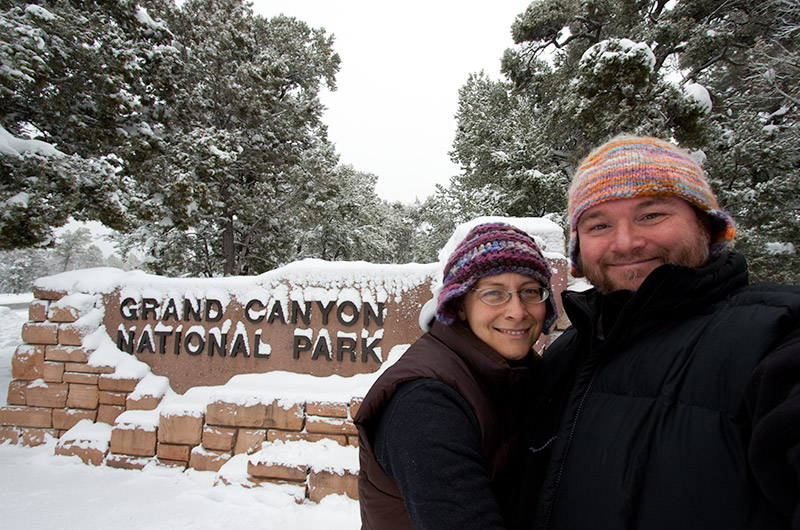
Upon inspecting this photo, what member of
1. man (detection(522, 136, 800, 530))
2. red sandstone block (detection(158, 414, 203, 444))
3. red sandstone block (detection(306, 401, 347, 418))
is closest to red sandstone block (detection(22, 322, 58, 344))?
red sandstone block (detection(158, 414, 203, 444))

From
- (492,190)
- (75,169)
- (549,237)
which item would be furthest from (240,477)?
(492,190)

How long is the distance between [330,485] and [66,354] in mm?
3268

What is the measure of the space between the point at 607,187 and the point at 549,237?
7.96ft

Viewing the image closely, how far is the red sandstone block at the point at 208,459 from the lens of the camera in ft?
11.5

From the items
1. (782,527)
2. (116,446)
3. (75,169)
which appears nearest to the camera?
(782,527)

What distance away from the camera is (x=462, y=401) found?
105 cm

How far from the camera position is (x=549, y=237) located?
3467 mm

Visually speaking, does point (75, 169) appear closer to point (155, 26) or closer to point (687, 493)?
point (155, 26)

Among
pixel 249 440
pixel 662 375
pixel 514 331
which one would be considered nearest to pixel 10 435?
pixel 249 440

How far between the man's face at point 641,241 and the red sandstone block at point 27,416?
17.8 feet

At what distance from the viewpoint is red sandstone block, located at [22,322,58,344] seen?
411 centimetres

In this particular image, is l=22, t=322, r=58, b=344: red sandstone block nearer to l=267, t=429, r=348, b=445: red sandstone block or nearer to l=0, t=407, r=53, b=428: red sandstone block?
l=0, t=407, r=53, b=428: red sandstone block

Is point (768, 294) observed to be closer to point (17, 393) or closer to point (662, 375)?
point (662, 375)

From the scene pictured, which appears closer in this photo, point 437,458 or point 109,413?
point 437,458
